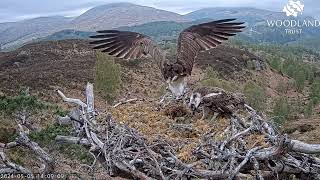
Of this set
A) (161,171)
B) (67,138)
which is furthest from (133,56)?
(161,171)

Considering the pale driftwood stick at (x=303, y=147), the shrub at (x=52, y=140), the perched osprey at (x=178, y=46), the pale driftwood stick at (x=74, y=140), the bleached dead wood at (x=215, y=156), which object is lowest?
the shrub at (x=52, y=140)

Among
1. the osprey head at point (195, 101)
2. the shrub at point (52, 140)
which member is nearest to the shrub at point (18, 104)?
the shrub at point (52, 140)

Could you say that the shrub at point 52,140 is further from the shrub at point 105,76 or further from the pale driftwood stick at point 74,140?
the shrub at point 105,76

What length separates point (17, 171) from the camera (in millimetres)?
7758

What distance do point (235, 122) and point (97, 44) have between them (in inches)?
153

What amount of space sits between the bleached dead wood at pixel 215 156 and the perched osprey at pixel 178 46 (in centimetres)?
161

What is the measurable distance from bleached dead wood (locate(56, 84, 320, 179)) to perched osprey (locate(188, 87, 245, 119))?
0.64 m

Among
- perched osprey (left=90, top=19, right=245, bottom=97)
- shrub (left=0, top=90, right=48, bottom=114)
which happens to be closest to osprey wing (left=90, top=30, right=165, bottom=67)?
perched osprey (left=90, top=19, right=245, bottom=97)

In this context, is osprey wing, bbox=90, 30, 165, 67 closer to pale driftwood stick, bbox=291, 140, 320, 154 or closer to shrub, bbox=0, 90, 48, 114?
pale driftwood stick, bbox=291, 140, 320, 154

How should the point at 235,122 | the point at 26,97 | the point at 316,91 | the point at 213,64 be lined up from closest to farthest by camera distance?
1. the point at 235,122
2. the point at 26,97
3. the point at 316,91
4. the point at 213,64

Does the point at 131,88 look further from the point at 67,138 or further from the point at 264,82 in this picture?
the point at 67,138

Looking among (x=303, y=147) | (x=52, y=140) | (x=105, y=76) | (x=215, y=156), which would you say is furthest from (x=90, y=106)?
(x=105, y=76)

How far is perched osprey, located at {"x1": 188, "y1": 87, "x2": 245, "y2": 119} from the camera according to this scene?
7781 millimetres

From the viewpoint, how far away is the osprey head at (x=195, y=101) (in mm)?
8062
